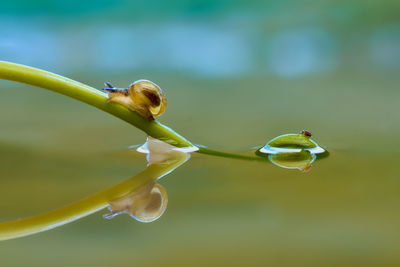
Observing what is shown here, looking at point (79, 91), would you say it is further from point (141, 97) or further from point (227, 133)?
point (227, 133)

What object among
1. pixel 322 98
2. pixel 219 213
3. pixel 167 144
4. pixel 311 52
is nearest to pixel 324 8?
pixel 311 52

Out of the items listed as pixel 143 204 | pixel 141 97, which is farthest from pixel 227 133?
pixel 143 204

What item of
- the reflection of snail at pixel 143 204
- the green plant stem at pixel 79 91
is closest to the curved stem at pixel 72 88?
the green plant stem at pixel 79 91

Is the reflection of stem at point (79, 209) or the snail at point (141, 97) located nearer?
the reflection of stem at point (79, 209)

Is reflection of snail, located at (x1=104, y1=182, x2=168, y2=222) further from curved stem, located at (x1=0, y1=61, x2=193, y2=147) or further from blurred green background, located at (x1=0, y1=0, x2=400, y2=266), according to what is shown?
curved stem, located at (x1=0, y1=61, x2=193, y2=147)

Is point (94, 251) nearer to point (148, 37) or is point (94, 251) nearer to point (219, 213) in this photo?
point (219, 213)

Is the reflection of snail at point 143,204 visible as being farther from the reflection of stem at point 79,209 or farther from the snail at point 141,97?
the snail at point 141,97
